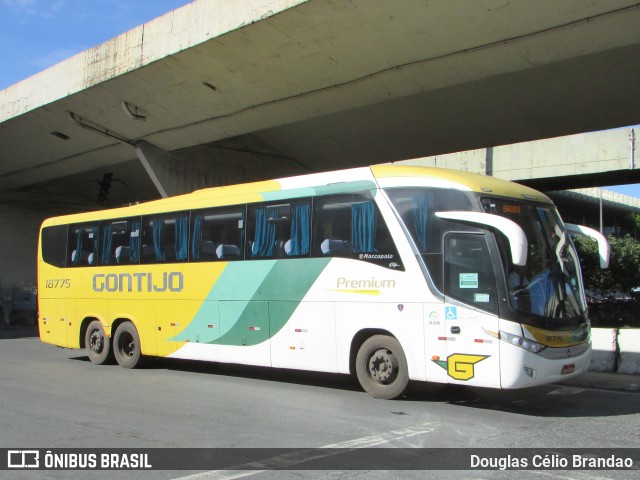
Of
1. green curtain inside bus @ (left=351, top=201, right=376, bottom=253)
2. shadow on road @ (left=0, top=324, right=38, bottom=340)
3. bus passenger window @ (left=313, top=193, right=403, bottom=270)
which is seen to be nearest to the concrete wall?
shadow on road @ (left=0, top=324, right=38, bottom=340)

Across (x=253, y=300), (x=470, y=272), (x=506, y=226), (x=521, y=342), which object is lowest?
(x=521, y=342)

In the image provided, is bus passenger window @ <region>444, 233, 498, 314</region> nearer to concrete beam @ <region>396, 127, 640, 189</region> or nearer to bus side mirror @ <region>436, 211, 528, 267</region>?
bus side mirror @ <region>436, 211, 528, 267</region>

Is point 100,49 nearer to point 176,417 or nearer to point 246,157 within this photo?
point 246,157

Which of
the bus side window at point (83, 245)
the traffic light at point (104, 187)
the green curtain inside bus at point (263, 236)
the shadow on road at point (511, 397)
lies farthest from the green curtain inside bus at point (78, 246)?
the traffic light at point (104, 187)

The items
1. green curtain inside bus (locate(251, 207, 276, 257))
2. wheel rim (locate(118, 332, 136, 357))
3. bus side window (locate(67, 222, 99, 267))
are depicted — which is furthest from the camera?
bus side window (locate(67, 222, 99, 267))

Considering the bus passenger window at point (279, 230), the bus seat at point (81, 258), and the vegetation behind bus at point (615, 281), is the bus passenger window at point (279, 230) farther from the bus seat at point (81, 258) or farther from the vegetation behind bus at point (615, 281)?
the vegetation behind bus at point (615, 281)

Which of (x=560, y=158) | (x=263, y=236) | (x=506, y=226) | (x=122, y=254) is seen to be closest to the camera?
(x=506, y=226)

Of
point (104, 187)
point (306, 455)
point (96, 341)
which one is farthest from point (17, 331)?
point (306, 455)

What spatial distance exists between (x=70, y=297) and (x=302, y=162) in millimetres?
12046

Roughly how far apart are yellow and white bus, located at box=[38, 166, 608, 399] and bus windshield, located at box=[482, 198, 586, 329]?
21 millimetres

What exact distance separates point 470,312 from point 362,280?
6.20ft

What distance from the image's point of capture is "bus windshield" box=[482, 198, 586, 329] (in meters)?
8.45

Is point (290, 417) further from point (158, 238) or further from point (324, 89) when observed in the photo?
point (324, 89)

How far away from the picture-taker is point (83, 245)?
15016 millimetres
